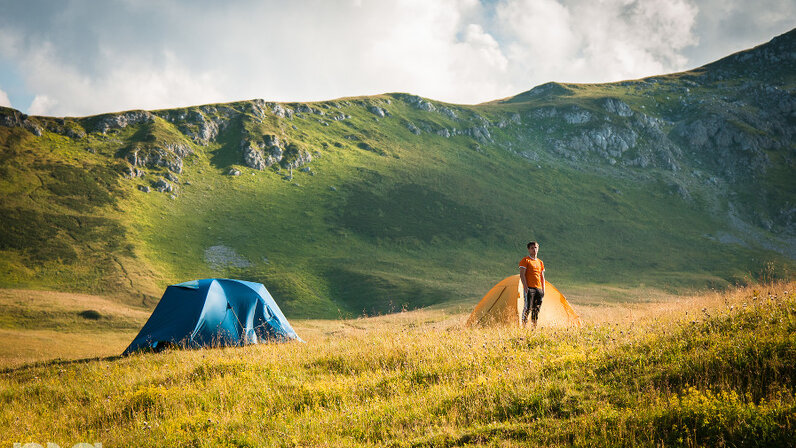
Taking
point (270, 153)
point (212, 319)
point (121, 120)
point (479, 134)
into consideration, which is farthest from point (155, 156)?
point (479, 134)

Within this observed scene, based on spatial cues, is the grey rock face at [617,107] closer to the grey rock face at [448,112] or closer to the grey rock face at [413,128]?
the grey rock face at [448,112]

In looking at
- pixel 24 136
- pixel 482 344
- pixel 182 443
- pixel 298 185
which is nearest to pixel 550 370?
pixel 482 344

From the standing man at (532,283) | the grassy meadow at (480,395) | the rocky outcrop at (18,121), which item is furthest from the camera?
the rocky outcrop at (18,121)

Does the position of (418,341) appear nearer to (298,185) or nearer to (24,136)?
(298,185)

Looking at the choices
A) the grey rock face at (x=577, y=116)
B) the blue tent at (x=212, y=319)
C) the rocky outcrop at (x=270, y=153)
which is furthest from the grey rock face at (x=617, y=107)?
the blue tent at (x=212, y=319)

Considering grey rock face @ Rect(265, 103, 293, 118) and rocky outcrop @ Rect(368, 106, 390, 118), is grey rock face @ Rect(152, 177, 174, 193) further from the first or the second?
rocky outcrop @ Rect(368, 106, 390, 118)

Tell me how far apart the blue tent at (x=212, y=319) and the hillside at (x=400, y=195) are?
125 ft

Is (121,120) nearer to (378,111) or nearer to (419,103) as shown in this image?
(378,111)

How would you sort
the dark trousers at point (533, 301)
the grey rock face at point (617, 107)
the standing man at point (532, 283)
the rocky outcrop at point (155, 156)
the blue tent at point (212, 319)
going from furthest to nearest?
the grey rock face at point (617, 107) < the rocky outcrop at point (155, 156) < the blue tent at point (212, 319) < the dark trousers at point (533, 301) < the standing man at point (532, 283)

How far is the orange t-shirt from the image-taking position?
43.1ft

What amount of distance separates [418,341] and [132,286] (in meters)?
56.9

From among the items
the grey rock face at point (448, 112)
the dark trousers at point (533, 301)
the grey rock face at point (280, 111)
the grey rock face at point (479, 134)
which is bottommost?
the dark trousers at point (533, 301)

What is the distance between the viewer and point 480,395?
711cm

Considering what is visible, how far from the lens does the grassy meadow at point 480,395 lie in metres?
5.57
